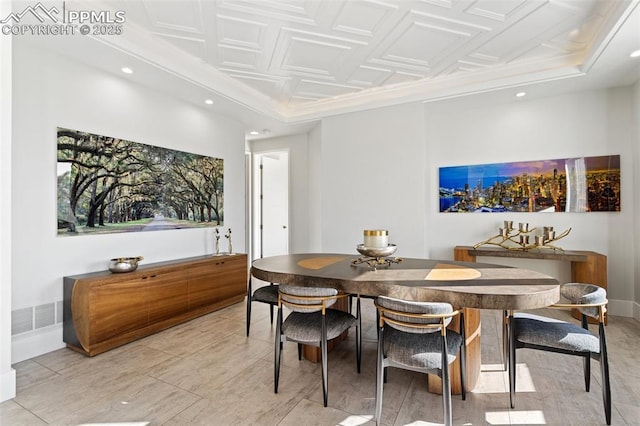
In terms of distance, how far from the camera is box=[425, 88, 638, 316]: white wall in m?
3.61

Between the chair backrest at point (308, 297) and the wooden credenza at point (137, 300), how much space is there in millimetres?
1755

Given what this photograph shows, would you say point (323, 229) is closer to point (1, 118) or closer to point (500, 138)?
point (500, 138)

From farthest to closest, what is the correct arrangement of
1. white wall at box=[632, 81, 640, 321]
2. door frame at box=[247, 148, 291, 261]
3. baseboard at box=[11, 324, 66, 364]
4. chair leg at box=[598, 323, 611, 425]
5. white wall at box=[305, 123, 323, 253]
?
door frame at box=[247, 148, 291, 261]
white wall at box=[305, 123, 323, 253]
white wall at box=[632, 81, 640, 321]
baseboard at box=[11, 324, 66, 364]
chair leg at box=[598, 323, 611, 425]

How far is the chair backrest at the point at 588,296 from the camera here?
1.77 metres

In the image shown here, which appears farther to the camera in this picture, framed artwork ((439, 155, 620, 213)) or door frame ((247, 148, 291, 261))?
door frame ((247, 148, 291, 261))

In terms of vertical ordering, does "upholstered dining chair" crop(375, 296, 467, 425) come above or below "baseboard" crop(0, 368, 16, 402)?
above

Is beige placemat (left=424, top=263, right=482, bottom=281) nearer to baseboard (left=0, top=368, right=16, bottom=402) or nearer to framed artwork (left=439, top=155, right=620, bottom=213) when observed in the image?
framed artwork (left=439, top=155, right=620, bottom=213)

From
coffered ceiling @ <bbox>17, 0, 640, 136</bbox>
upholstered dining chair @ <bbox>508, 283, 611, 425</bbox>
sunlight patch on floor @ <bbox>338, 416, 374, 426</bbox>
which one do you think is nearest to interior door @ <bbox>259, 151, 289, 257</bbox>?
coffered ceiling @ <bbox>17, 0, 640, 136</bbox>

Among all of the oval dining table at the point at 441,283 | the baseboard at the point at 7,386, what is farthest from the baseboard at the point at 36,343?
the oval dining table at the point at 441,283

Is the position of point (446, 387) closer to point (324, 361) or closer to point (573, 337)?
point (324, 361)

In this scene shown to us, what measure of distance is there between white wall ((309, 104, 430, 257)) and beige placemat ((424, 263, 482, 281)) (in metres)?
1.91

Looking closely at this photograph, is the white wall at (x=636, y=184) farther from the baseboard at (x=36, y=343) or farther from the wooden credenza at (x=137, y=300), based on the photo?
the baseboard at (x=36, y=343)

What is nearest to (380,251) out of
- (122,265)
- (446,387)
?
(446,387)

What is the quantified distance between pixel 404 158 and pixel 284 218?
321 centimetres
